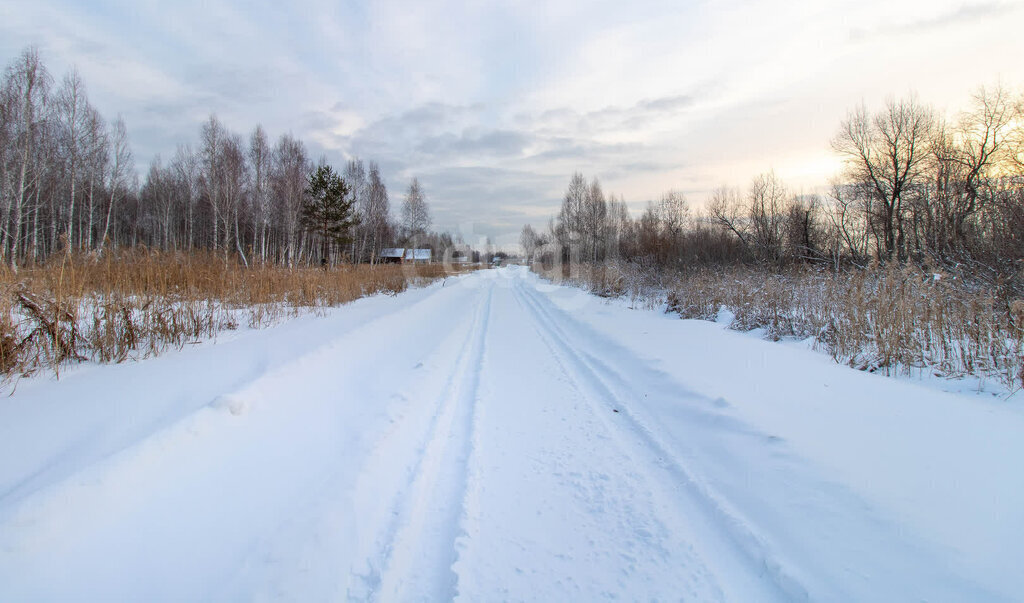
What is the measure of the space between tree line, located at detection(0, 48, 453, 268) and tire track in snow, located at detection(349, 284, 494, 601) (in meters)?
5.20

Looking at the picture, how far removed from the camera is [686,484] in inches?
112

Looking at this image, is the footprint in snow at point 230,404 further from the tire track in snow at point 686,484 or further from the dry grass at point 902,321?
the dry grass at point 902,321

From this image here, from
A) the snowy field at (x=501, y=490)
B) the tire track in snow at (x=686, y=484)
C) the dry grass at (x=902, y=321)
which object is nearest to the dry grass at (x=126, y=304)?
the snowy field at (x=501, y=490)

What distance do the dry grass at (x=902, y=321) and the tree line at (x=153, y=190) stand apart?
1085 centimetres

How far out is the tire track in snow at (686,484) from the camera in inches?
79.7

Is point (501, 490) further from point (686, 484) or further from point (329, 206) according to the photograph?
point (329, 206)

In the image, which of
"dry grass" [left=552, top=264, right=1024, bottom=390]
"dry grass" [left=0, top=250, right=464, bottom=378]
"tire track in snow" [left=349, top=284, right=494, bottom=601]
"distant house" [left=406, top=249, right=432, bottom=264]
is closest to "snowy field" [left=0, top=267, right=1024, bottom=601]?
"tire track in snow" [left=349, top=284, right=494, bottom=601]

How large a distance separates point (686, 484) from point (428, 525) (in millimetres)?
1906

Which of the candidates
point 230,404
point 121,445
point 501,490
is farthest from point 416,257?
point 501,490

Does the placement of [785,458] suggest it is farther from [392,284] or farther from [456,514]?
[392,284]

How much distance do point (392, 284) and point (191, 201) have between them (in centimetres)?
2852

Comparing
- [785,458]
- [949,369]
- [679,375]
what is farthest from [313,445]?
[949,369]

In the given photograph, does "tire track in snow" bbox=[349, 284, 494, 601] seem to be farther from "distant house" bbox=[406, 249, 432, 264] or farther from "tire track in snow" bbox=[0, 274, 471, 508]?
"distant house" bbox=[406, 249, 432, 264]

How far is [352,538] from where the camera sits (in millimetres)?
2240
